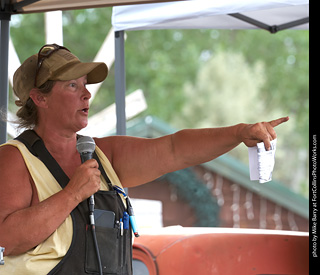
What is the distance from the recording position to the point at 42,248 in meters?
2.09

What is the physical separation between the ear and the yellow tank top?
23 centimetres

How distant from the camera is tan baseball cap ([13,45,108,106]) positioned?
7.50ft

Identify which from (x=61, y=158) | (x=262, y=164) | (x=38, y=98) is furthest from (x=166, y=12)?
(x=262, y=164)

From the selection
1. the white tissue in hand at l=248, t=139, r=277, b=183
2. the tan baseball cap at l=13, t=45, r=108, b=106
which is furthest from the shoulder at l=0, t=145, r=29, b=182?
the white tissue in hand at l=248, t=139, r=277, b=183

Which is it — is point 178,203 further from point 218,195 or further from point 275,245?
point 275,245

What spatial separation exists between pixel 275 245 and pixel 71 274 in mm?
1457

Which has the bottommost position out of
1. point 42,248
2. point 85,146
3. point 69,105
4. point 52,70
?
point 42,248

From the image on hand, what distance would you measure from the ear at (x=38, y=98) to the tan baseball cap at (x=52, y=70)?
18 mm

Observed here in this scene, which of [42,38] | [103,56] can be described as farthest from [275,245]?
[42,38]

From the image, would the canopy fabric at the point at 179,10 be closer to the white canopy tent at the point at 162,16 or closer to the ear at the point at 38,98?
the white canopy tent at the point at 162,16

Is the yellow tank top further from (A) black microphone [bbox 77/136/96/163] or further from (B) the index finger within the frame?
(B) the index finger

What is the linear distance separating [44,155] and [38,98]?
26 cm

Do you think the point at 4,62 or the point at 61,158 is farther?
the point at 4,62

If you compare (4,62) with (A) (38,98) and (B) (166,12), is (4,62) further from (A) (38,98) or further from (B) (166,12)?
(B) (166,12)
